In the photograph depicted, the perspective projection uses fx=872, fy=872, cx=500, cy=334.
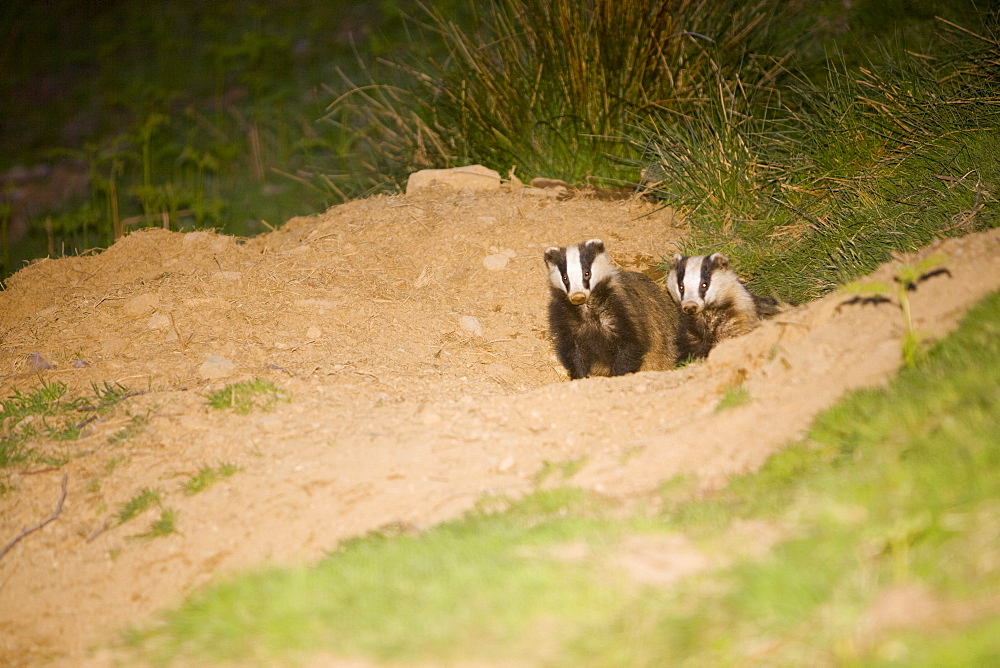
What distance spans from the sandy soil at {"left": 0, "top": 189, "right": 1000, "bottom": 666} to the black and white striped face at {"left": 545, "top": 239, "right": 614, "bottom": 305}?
21.0 inches

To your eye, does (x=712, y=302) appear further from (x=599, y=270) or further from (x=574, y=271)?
(x=574, y=271)

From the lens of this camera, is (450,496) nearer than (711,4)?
Yes

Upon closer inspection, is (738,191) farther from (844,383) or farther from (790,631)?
(790,631)

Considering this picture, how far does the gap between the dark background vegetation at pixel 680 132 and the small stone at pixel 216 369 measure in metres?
2.21

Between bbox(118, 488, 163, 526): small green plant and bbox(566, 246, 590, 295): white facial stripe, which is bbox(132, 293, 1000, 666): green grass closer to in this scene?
bbox(118, 488, 163, 526): small green plant

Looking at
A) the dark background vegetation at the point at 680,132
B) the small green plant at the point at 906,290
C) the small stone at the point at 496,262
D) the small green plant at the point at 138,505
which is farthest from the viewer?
the small stone at the point at 496,262

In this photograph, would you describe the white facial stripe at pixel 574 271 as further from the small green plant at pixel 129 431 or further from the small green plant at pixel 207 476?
the small green plant at pixel 129 431

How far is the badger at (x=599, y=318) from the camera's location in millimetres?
4965

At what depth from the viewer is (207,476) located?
10.9 feet

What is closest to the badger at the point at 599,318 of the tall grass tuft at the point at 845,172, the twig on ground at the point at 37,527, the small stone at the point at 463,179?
the tall grass tuft at the point at 845,172

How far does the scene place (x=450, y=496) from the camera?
2.96m

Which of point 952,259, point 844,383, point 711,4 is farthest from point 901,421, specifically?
point 711,4

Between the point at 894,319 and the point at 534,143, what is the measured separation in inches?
164

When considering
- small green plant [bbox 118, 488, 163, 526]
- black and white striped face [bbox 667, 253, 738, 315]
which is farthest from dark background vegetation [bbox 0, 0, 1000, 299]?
small green plant [bbox 118, 488, 163, 526]
